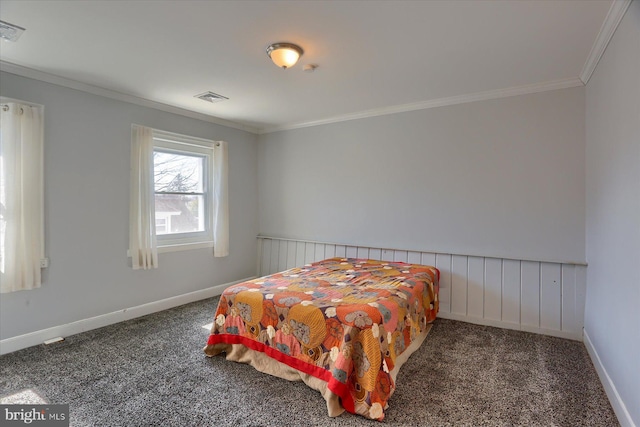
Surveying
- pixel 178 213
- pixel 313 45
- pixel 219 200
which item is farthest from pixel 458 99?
pixel 178 213

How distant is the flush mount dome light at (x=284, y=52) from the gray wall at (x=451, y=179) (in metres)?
1.77

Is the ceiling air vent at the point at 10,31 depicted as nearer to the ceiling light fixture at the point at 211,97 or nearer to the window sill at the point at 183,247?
the ceiling light fixture at the point at 211,97

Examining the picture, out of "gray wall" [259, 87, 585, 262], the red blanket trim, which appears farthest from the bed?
"gray wall" [259, 87, 585, 262]

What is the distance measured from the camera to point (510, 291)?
10.2 feet

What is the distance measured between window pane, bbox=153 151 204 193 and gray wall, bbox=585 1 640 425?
4.10 m

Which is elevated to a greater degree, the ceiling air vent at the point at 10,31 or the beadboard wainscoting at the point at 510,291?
the ceiling air vent at the point at 10,31

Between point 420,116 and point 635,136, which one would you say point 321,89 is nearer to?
point 420,116

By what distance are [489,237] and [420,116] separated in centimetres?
151

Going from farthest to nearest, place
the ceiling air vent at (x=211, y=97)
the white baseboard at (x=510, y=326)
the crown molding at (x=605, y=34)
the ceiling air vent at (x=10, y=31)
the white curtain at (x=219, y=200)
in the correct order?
the white curtain at (x=219, y=200) → the ceiling air vent at (x=211, y=97) → the white baseboard at (x=510, y=326) → the ceiling air vent at (x=10, y=31) → the crown molding at (x=605, y=34)

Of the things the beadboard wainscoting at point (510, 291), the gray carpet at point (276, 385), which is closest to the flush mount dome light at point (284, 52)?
the gray carpet at point (276, 385)

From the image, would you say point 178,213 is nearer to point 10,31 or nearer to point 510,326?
point 10,31

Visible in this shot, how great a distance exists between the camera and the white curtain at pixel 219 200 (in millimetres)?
4238

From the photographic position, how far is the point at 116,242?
130 inches

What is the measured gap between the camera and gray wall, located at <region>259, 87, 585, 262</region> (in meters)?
2.93
